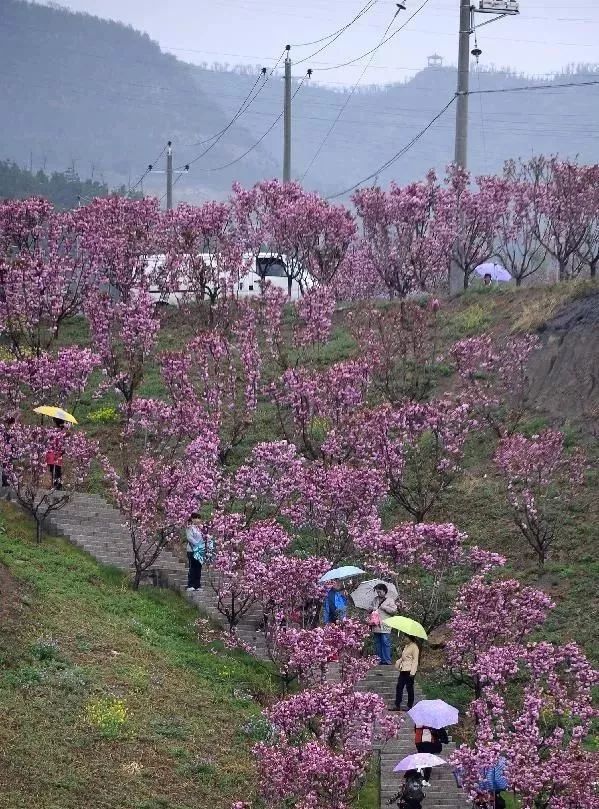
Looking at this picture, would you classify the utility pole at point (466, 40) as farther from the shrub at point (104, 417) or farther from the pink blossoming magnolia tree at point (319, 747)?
the pink blossoming magnolia tree at point (319, 747)

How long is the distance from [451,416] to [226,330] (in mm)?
12049

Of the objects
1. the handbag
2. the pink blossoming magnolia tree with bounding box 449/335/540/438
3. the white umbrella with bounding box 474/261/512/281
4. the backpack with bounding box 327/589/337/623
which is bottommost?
the handbag

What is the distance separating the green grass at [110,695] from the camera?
55.6 ft

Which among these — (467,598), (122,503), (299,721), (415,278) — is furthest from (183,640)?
(415,278)

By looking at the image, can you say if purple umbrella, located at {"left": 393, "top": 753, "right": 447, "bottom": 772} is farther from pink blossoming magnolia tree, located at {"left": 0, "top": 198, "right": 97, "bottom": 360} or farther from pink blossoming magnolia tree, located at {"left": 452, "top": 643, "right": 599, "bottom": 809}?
pink blossoming magnolia tree, located at {"left": 0, "top": 198, "right": 97, "bottom": 360}

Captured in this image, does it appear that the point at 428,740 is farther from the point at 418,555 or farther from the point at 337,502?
the point at 337,502

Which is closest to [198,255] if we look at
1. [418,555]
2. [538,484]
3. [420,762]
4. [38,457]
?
[38,457]

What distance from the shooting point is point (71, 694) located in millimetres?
18891

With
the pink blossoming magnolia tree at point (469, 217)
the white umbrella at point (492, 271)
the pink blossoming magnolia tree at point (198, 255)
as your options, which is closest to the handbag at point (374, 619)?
the pink blossoming magnolia tree at point (198, 255)

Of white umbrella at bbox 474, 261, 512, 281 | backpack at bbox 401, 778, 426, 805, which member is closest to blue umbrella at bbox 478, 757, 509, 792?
backpack at bbox 401, 778, 426, 805

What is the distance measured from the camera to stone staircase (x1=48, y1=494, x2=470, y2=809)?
1783cm

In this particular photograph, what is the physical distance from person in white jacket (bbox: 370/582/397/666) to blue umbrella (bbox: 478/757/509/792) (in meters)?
5.26

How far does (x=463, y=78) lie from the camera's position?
119ft

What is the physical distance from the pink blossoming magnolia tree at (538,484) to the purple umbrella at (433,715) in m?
7.17
